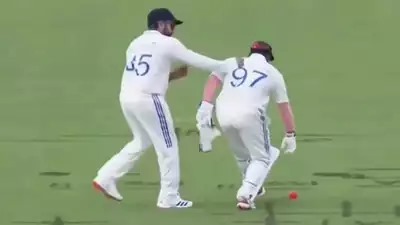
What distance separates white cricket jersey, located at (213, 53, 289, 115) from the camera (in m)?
8.84

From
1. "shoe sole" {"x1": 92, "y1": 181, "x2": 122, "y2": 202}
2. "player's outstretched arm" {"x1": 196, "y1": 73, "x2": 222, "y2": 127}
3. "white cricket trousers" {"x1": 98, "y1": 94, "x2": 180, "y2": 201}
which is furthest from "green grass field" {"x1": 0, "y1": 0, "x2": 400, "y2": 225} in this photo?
"player's outstretched arm" {"x1": 196, "y1": 73, "x2": 222, "y2": 127}

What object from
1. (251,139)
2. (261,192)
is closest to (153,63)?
(251,139)

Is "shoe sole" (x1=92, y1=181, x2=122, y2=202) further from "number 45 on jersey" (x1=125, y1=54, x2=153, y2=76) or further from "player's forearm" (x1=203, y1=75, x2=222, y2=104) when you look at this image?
"player's forearm" (x1=203, y1=75, x2=222, y2=104)

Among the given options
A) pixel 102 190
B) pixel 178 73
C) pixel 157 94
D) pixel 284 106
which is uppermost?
pixel 178 73

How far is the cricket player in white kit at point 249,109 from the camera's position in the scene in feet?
29.0


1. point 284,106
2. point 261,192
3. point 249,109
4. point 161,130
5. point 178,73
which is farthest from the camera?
point 261,192

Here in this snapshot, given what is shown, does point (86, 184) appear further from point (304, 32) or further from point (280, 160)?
point (304, 32)

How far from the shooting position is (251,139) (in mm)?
8914

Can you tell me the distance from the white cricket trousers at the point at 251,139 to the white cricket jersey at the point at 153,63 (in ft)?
1.61

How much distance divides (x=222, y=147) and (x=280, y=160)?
807mm

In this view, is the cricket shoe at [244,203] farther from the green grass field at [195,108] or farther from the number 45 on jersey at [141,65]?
the number 45 on jersey at [141,65]

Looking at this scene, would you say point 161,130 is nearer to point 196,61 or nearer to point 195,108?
point 196,61

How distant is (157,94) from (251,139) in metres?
0.86

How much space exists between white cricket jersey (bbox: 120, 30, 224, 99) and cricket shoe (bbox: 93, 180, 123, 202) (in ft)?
2.50
